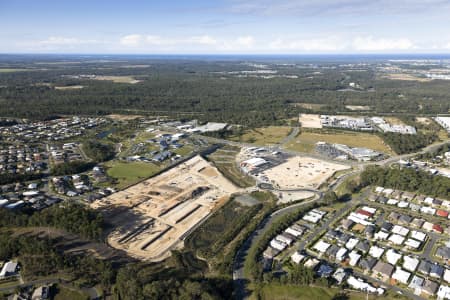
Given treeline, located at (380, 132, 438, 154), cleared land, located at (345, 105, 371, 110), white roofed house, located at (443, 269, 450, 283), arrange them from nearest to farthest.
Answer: white roofed house, located at (443, 269, 450, 283) → treeline, located at (380, 132, 438, 154) → cleared land, located at (345, 105, 371, 110)

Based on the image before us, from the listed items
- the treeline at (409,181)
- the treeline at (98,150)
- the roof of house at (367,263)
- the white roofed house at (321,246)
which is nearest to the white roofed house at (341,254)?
the white roofed house at (321,246)

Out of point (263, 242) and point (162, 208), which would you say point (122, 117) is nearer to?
point (162, 208)

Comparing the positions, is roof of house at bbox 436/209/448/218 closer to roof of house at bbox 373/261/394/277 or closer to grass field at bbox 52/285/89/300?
roof of house at bbox 373/261/394/277

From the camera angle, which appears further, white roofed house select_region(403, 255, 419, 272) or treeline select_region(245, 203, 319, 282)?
white roofed house select_region(403, 255, 419, 272)

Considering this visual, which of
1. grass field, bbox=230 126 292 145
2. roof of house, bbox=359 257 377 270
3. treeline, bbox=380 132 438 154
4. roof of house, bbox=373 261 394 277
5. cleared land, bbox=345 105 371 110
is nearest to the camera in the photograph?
roof of house, bbox=373 261 394 277

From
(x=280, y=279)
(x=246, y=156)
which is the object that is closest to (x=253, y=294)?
(x=280, y=279)

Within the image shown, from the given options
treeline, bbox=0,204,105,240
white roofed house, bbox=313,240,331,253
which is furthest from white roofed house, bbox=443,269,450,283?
treeline, bbox=0,204,105,240
